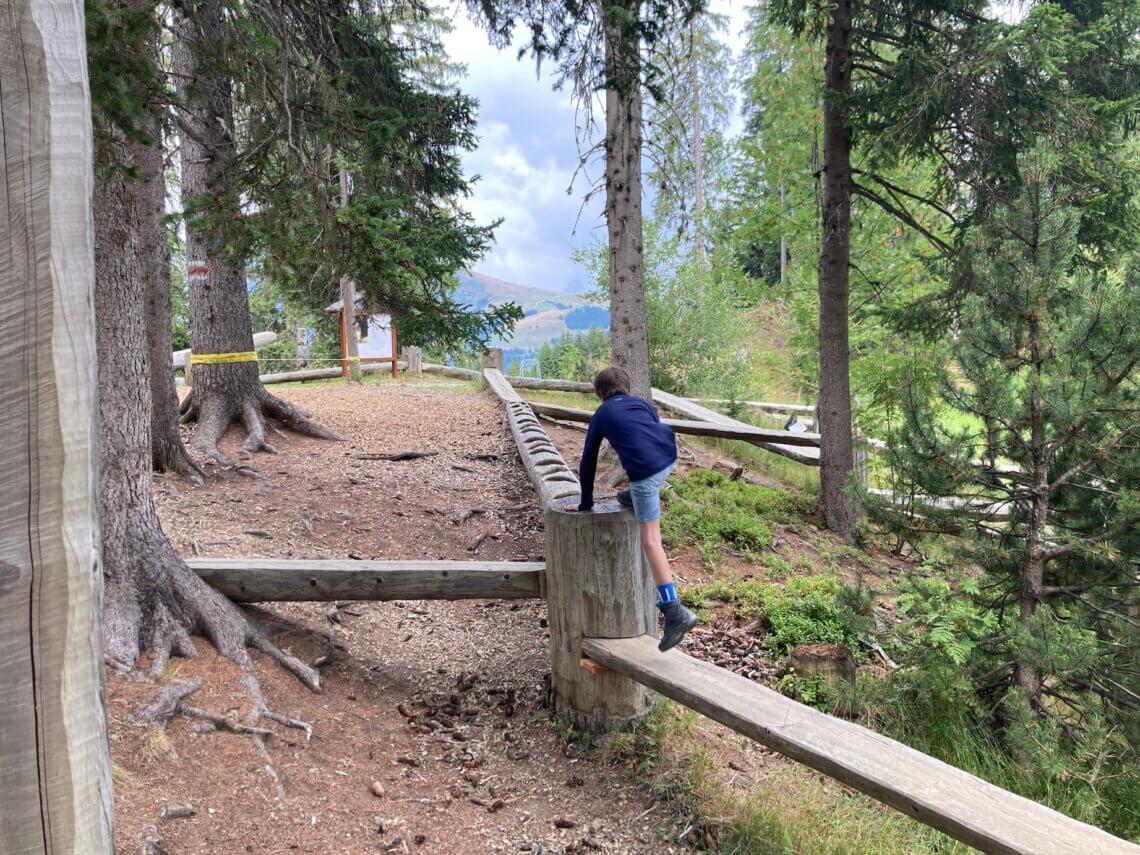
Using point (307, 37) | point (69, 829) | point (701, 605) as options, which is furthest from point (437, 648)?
point (307, 37)

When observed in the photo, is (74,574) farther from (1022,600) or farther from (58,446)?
(1022,600)

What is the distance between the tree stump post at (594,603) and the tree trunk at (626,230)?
358 cm

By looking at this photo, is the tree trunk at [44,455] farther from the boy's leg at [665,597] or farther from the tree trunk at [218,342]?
the tree trunk at [218,342]

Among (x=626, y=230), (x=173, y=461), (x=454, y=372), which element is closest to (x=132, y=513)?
(x=173, y=461)

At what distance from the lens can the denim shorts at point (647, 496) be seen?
3.55 meters

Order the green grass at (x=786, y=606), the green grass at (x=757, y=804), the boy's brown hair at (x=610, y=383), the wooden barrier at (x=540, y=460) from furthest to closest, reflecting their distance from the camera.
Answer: the green grass at (x=786, y=606), the wooden barrier at (x=540, y=460), the boy's brown hair at (x=610, y=383), the green grass at (x=757, y=804)

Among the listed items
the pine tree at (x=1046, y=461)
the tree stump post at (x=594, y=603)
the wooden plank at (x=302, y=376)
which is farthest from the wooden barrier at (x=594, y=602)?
the wooden plank at (x=302, y=376)

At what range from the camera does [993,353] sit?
3760 millimetres

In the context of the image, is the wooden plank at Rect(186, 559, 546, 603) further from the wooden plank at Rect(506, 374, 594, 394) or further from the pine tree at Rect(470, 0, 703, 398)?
the wooden plank at Rect(506, 374, 594, 394)

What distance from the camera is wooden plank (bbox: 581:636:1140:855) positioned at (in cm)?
214

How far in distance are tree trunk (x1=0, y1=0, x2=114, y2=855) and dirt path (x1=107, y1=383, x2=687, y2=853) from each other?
112 centimetres

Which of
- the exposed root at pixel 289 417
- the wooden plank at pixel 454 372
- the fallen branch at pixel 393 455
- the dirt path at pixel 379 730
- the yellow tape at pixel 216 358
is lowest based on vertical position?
the dirt path at pixel 379 730

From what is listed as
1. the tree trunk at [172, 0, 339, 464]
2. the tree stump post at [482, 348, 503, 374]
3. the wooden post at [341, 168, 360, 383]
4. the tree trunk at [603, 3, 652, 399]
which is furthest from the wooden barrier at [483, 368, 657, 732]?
the wooden post at [341, 168, 360, 383]

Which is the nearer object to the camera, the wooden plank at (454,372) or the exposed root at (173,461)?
the exposed root at (173,461)
